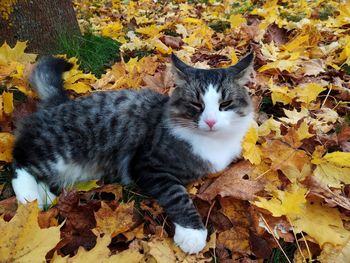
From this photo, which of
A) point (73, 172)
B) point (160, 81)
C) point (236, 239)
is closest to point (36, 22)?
point (160, 81)

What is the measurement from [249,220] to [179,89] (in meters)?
0.92

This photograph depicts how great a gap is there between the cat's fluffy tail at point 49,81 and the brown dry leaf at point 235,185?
4.24 ft

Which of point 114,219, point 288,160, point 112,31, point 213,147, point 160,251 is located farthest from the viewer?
point 112,31

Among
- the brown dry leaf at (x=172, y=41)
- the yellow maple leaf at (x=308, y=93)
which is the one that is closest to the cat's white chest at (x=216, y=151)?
the yellow maple leaf at (x=308, y=93)

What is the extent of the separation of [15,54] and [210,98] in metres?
1.78

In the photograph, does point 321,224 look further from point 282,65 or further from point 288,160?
point 282,65

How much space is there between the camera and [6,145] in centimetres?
236

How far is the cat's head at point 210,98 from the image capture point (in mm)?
2092

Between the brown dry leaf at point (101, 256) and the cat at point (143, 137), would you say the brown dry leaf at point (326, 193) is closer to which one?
the cat at point (143, 137)

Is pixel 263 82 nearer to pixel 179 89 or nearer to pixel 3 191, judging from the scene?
pixel 179 89

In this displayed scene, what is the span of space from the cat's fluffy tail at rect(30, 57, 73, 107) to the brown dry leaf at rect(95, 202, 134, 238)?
3.73 feet

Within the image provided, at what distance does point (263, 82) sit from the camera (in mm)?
2982

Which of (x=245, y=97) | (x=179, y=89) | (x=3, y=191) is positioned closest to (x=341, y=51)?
(x=245, y=97)

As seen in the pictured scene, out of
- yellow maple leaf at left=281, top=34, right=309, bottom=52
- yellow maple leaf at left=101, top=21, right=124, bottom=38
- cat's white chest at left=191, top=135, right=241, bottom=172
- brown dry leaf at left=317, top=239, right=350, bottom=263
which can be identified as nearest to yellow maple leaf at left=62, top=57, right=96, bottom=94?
cat's white chest at left=191, top=135, right=241, bottom=172
